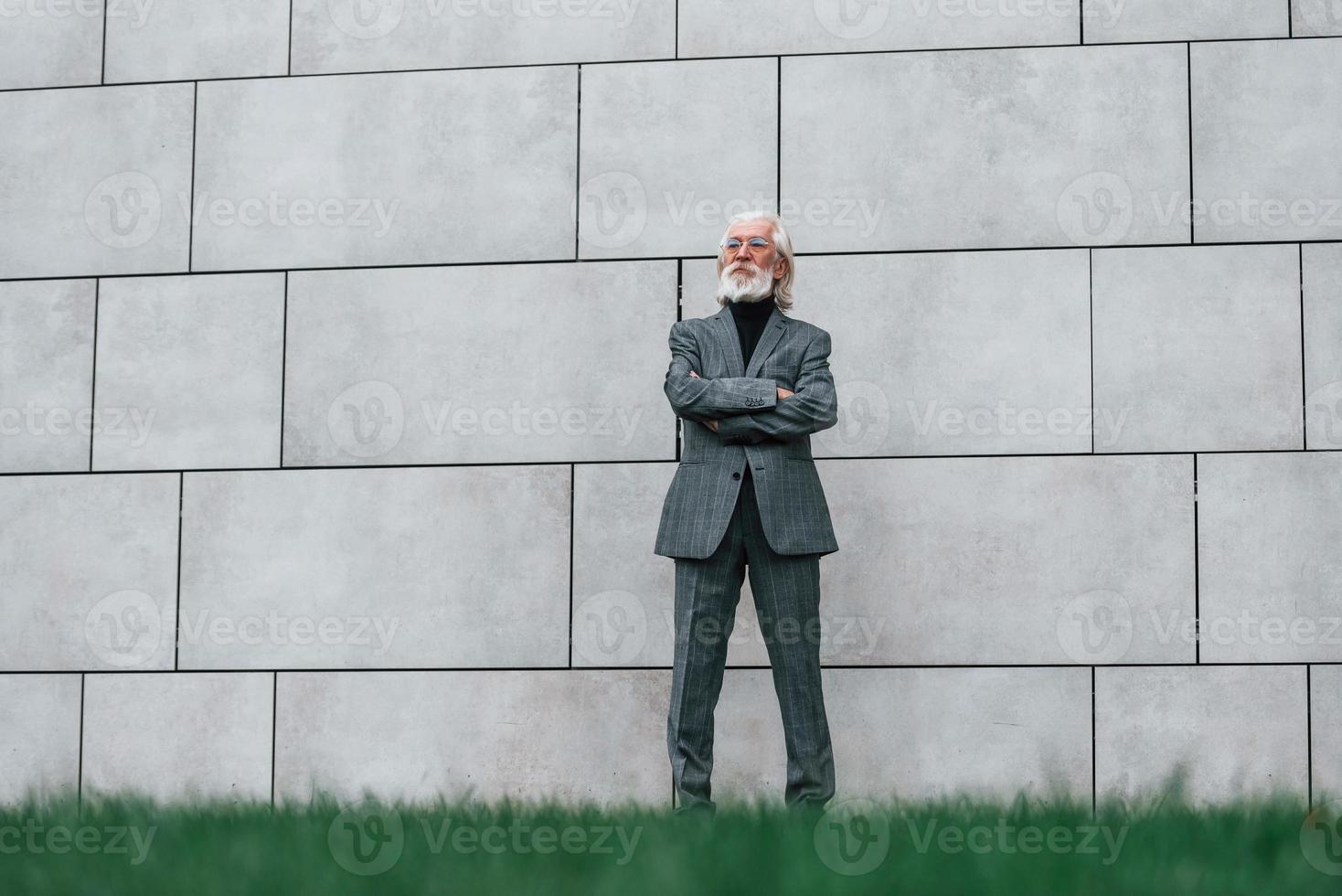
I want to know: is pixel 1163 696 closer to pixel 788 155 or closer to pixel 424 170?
pixel 788 155

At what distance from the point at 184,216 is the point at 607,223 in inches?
88.6

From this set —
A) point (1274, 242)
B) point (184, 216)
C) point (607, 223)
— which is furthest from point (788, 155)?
point (184, 216)

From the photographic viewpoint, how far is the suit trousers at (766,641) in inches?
227
